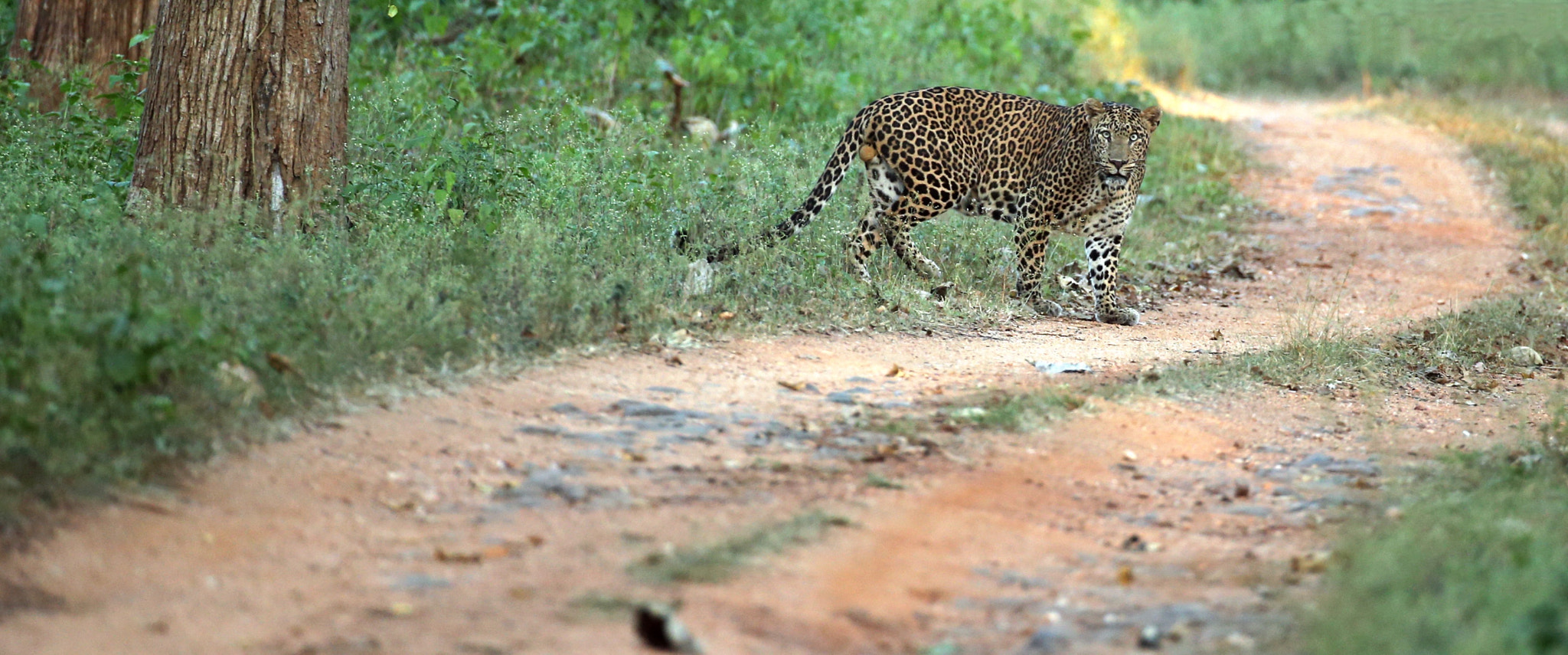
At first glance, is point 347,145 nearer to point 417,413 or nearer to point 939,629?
point 417,413

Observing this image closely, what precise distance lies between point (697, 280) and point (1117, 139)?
3052 millimetres

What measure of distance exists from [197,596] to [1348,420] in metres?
5.19

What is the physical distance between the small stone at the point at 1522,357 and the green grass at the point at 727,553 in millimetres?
6047

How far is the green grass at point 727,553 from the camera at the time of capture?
3.91m

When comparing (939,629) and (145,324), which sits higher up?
(145,324)

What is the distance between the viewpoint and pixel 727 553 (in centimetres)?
408

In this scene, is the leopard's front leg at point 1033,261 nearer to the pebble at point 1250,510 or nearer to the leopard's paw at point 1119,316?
the leopard's paw at point 1119,316

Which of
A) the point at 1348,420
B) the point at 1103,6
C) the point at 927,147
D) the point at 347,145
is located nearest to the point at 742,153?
the point at 927,147

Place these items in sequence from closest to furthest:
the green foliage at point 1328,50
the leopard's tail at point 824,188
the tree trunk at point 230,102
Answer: the tree trunk at point 230,102 → the leopard's tail at point 824,188 → the green foliage at point 1328,50

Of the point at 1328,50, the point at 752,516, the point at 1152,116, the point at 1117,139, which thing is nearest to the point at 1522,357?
the point at 1152,116

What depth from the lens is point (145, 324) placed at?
4426 millimetres

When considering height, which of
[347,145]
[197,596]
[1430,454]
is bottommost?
[197,596]

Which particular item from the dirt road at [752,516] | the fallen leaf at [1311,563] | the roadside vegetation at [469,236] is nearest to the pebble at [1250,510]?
the dirt road at [752,516]

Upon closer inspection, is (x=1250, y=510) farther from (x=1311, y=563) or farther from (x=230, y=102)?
(x=230, y=102)
